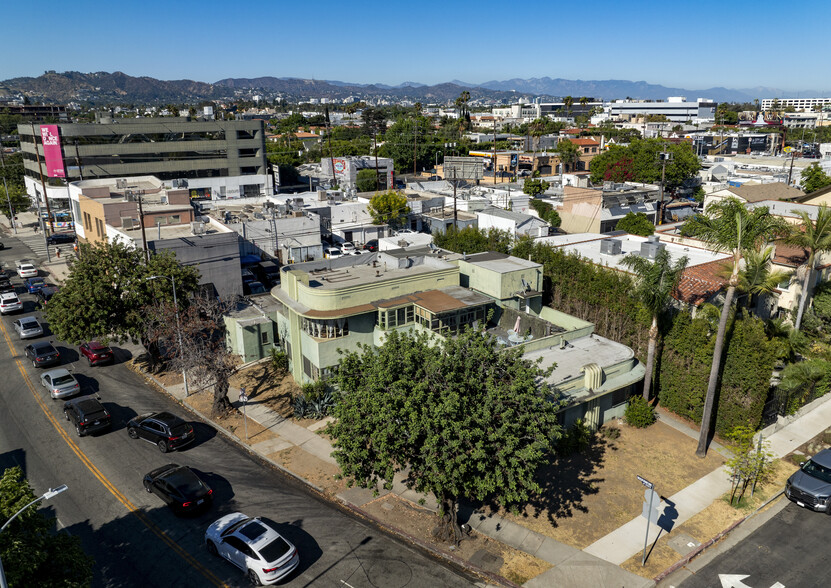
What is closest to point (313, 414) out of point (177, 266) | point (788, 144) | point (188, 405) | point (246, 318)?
point (188, 405)

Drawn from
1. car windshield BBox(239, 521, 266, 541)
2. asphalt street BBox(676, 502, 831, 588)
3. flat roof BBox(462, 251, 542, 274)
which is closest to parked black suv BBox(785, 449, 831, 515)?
asphalt street BBox(676, 502, 831, 588)

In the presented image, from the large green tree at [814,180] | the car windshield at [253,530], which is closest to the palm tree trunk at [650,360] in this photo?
the car windshield at [253,530]

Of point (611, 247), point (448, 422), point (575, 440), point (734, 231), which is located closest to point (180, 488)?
point (448, 422)

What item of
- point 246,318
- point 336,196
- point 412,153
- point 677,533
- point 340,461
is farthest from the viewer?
point 412,153

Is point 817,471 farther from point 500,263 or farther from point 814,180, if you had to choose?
point 814,180

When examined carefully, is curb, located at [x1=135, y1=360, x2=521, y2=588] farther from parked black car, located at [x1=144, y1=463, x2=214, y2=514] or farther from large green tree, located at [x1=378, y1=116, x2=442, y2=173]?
large green tree, located at [x1=378, y1=116, x2=442, y2=173]

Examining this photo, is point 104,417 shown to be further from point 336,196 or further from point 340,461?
point 336,196

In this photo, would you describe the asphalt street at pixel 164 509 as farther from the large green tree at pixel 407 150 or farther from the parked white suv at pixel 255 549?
the large green tree at pixel 407 150
